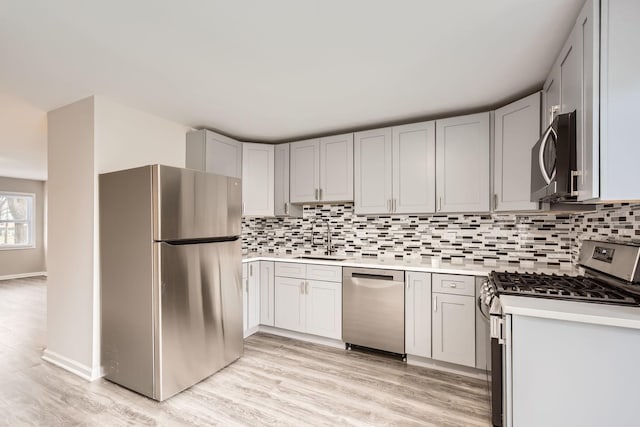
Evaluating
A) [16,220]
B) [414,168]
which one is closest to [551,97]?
[414,168]

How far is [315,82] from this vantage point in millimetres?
2328

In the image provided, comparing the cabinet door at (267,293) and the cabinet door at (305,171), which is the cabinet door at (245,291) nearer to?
the cabinet door at (267,293)

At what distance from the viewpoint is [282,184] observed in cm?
383

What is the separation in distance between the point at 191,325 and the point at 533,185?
2.66 metres

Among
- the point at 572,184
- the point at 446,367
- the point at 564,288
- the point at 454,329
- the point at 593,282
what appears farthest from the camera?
the point at 446,367

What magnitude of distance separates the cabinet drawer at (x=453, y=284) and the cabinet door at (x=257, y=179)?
213 centimetres

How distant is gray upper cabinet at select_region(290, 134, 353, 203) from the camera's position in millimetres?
3414

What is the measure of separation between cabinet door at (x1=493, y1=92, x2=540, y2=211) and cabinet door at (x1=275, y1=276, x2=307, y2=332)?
6.90 ft

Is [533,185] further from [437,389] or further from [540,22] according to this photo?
[437,389]

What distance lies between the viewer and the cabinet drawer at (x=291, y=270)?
3.30 meters

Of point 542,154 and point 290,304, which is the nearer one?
point 542,154

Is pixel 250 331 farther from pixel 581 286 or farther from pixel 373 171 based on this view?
pixel 581 286

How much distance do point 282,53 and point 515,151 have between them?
6.54 ft

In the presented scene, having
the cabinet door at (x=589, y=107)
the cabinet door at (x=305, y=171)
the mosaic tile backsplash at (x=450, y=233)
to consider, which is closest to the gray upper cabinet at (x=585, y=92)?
the cabinet door at (x=589, y=107)
